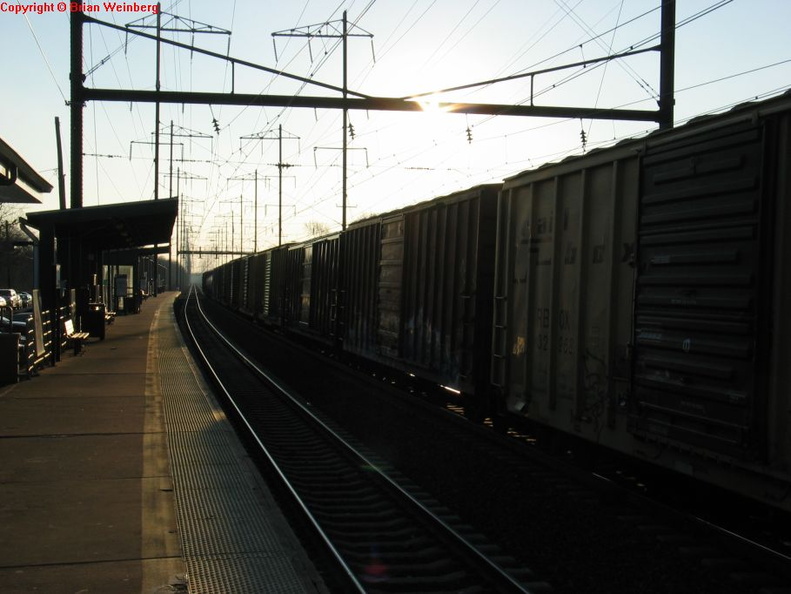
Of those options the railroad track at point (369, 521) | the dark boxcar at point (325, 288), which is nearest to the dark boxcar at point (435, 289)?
the railroad track at point (369, 521)

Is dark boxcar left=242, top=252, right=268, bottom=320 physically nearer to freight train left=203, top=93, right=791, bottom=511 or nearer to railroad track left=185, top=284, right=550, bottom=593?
railroad track left=185, top=284, right=550, bottom=593

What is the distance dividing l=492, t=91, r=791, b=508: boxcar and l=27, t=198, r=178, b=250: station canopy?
41.4 feet

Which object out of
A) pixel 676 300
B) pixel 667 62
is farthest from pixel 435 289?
pixel 676 300

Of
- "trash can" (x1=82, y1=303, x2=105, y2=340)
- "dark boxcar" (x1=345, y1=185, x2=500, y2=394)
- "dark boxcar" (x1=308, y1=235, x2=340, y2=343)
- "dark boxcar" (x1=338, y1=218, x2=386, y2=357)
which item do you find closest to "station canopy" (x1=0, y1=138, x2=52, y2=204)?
"dark boxcar" (x1=345, y1=185, x2=500, y2=394)

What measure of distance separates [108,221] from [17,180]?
8.46 m

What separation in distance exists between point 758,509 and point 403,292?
8.68 meters

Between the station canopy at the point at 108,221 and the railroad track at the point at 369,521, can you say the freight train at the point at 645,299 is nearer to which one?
the railroad track at the point at 369,521

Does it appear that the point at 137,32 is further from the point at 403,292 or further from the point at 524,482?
the point at 524,482

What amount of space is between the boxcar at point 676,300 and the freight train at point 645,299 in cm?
1

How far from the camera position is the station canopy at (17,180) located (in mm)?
12000

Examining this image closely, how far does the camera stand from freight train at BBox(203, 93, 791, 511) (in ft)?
17.4

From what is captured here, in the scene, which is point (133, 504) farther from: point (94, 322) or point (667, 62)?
point (94, 322)

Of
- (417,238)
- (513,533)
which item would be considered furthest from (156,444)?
(417,238)

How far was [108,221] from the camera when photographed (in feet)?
72.1
